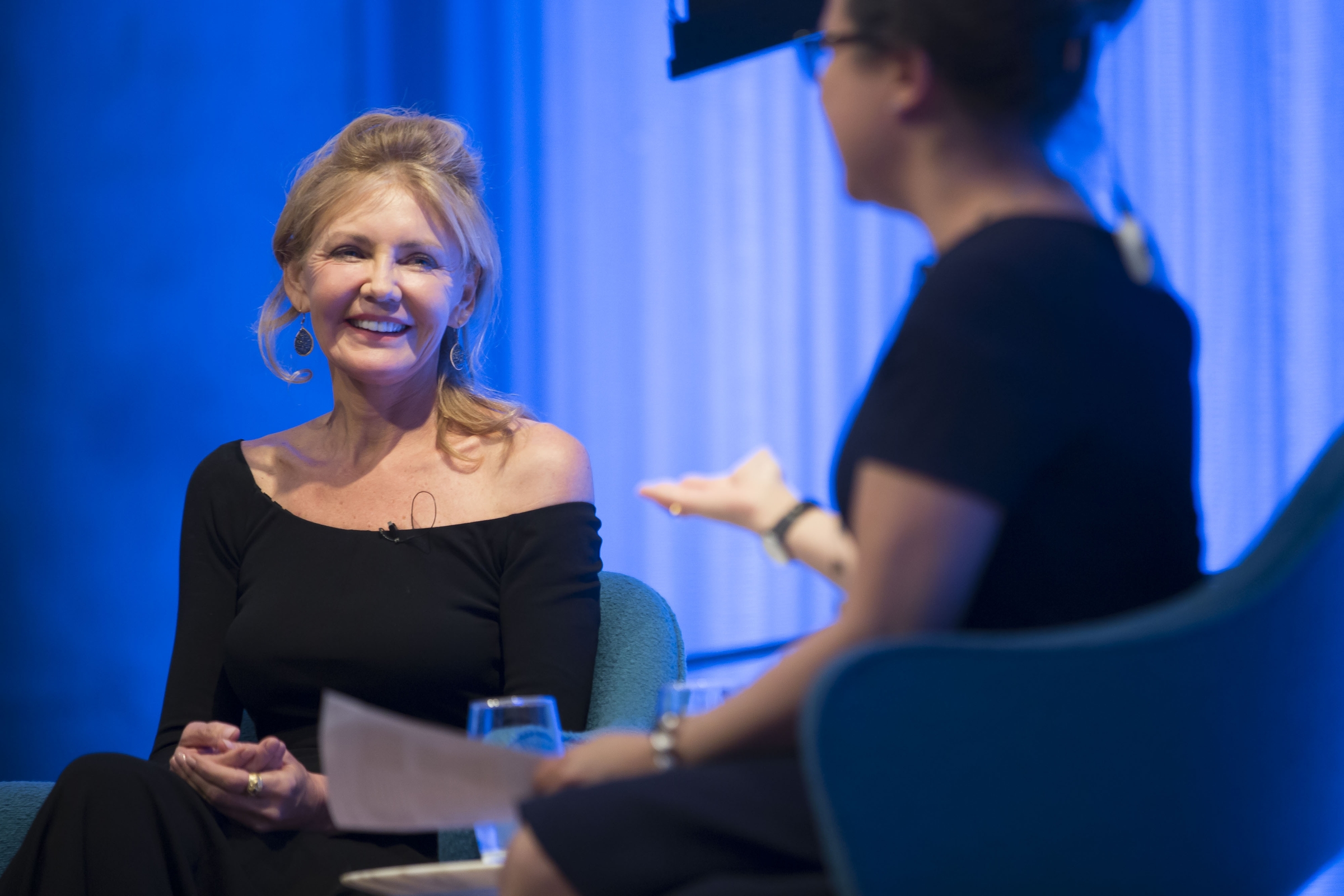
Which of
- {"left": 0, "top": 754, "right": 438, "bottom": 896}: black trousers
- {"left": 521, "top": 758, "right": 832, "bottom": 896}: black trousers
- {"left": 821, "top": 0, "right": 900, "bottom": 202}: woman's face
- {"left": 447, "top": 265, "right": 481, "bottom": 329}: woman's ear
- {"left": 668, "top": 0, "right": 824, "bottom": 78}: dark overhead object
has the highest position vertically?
{"left": 668, "top": 0, "right": 824, "bottom": 78}: dark overhead object

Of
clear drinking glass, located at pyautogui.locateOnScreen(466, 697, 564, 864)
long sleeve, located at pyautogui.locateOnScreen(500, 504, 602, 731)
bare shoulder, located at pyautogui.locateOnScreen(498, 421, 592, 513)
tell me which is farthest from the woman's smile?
clear drinking glass, located at pyautogui.locateOnScreen(466, 697, 564, 864)

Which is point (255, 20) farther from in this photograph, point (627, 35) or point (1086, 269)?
point (1086, 269)

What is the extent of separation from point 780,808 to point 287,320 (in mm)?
1492

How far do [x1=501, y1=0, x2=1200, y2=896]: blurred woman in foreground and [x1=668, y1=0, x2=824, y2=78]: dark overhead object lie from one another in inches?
18.8

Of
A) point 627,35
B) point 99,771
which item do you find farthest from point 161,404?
point 99,771

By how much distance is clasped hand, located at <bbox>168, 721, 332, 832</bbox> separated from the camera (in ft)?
5.02

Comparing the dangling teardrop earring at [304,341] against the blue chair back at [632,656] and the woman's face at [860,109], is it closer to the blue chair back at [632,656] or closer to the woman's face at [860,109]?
the blue chair back at [632,656]

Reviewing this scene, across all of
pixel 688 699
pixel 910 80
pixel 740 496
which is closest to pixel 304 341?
pixel 688 699

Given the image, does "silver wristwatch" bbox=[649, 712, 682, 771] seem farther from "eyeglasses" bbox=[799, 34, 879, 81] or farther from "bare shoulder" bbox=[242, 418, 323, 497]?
"bare shoulder" bbox=[242, 418, 323, 497]

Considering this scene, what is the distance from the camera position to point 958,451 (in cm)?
77

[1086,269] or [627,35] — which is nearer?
[1086,269]

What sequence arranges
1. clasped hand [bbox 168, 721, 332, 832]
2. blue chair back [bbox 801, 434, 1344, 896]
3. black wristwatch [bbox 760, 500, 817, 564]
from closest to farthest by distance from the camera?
blue chair back [bbox 801, 434, 1344, 896] → black wristwatch [bbox 760, 500, 817, 564] → clasped hand [bbox 168, 721, 332, 832]

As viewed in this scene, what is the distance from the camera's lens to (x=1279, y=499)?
8.11ft

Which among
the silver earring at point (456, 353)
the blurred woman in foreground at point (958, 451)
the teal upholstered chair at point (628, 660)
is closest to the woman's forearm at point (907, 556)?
the blurred woman in foreground at point (958, 451)
